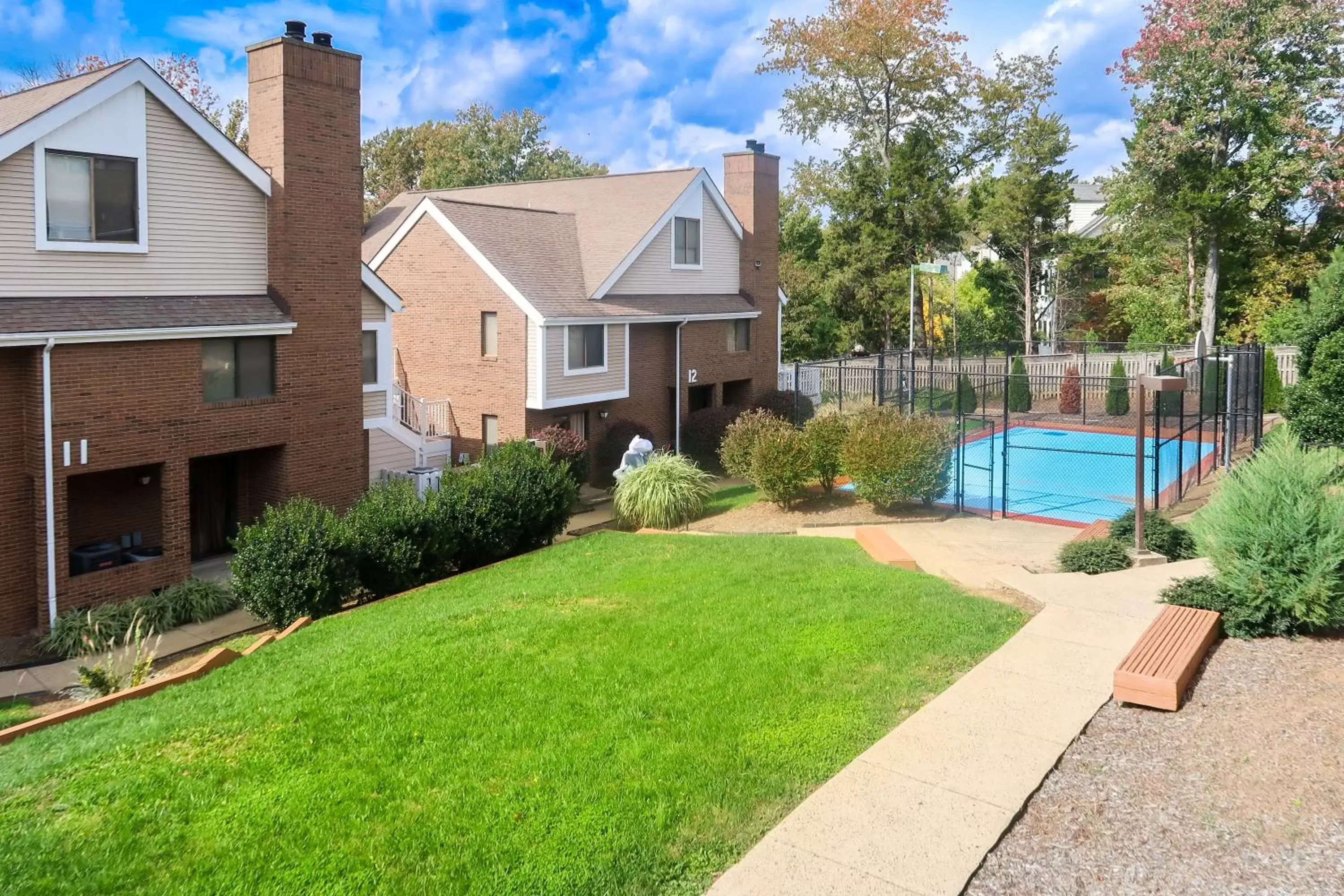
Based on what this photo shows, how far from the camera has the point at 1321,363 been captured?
65.2 ft

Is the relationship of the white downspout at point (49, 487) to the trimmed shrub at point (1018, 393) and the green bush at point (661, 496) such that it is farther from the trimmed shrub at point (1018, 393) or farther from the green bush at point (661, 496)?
the trimmed shrub at point (1018, 393)

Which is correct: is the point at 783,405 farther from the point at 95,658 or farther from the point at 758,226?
the point at 95,658

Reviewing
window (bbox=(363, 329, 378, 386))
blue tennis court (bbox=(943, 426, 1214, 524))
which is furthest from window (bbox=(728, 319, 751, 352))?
window (bbox=(363, 329, 378, 386))

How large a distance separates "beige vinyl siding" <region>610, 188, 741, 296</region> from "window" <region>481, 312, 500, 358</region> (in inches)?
135

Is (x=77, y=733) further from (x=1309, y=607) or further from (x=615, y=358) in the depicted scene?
(x=615, y=358)

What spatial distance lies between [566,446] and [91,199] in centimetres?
1079

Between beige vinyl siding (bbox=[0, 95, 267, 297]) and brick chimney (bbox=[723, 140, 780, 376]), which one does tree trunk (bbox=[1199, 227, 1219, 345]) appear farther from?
beige vinyl siding (bbox=[0, 95, 267, 297])

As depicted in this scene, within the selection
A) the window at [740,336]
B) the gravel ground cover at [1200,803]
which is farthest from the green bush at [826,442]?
the gravel ground cover at [1200,803]

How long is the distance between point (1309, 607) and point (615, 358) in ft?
61.9

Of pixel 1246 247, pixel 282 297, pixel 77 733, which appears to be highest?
pixel 1246 247

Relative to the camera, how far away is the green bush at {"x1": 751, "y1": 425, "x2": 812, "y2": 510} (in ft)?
66.8

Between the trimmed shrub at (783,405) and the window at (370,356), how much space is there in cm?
1241

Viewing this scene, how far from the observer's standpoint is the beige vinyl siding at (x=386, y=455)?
22.6 meters

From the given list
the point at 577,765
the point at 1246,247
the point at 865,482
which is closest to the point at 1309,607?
the point at 577,765
